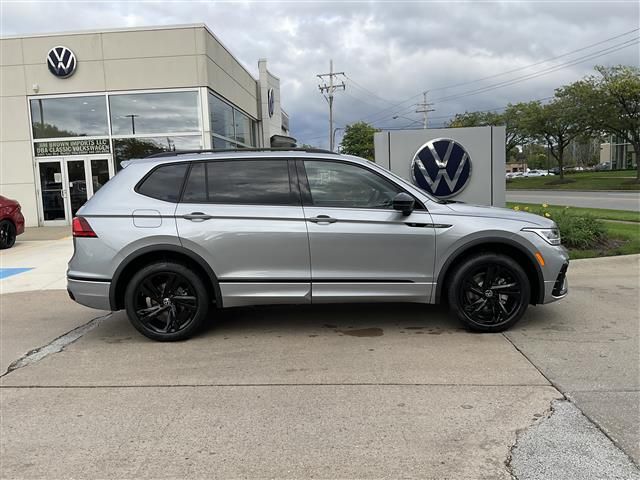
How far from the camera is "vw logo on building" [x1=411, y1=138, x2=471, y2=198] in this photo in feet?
28.8

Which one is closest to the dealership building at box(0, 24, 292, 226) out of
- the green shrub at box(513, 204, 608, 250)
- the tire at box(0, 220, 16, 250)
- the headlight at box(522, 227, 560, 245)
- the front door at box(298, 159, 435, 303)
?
the tire at box(0, 220, 16, 250)

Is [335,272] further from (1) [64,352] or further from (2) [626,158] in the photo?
→ (2) [626,158]

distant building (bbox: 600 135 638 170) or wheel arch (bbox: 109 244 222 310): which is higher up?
distant building (bbox: 600 135 638 170)

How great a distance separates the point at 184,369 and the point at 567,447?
9.70 feet

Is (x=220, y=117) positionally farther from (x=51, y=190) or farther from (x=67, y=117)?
(x=51, y=190)

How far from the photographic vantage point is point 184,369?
4418 mm

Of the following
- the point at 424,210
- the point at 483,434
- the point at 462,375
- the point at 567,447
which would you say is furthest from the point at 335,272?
the point at 567,447

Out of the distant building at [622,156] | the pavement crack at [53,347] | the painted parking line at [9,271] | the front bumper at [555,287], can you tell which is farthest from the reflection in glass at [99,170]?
the distant building at [622,156]

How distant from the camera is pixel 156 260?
507cm

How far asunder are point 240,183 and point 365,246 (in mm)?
1379

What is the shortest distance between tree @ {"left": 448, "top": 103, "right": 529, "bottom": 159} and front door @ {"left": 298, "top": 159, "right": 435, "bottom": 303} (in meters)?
48.5

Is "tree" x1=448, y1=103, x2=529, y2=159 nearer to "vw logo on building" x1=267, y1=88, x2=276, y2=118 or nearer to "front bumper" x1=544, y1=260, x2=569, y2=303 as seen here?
"vw logo on building" x1=267, y1=88, x2=276, y2=118

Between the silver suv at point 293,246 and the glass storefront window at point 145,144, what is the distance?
11.8 m

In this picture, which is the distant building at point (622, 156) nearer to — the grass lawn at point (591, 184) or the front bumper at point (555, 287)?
the grass lawn at point (591, 184)
